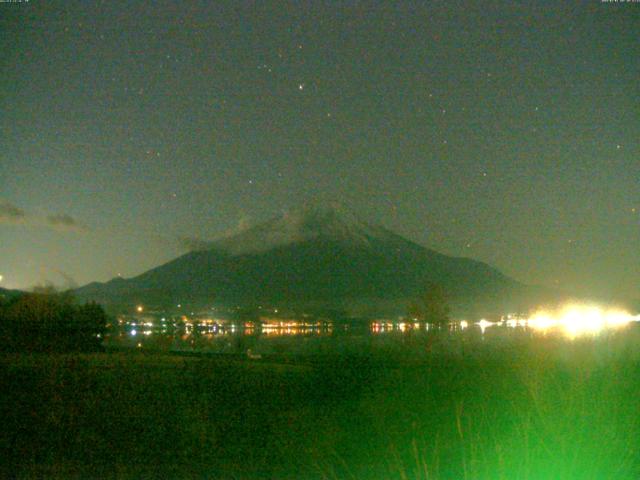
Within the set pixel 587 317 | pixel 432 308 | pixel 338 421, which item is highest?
pixel 432 308

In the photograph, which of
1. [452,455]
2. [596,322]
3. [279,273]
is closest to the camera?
[452,455]

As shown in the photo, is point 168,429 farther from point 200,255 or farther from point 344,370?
point 200,255

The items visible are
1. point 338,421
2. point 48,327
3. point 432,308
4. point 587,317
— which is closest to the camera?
point 338,421

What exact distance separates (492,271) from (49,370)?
97.4m

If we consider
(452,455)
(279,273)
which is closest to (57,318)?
(452,455)

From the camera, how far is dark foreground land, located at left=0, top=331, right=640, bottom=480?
1027 centimetres

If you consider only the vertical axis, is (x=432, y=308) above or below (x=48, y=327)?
above

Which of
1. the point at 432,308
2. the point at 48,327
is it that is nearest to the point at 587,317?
the point at 432,308

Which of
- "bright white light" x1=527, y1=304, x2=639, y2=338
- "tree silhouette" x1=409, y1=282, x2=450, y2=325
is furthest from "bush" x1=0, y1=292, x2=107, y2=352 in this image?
"bright white light" x1=527, y1=304, x2=639, y2=338

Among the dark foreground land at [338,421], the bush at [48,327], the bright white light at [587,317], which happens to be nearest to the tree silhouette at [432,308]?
the bright white light at [587,317]

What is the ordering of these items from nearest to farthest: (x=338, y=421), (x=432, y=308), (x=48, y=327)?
(x=338, y=421)
(x=48, y=327)
(x=432, y=308)

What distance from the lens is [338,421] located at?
13.8 m

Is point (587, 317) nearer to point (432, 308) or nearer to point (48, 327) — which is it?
point (432, 308)

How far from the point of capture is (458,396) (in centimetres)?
1502
